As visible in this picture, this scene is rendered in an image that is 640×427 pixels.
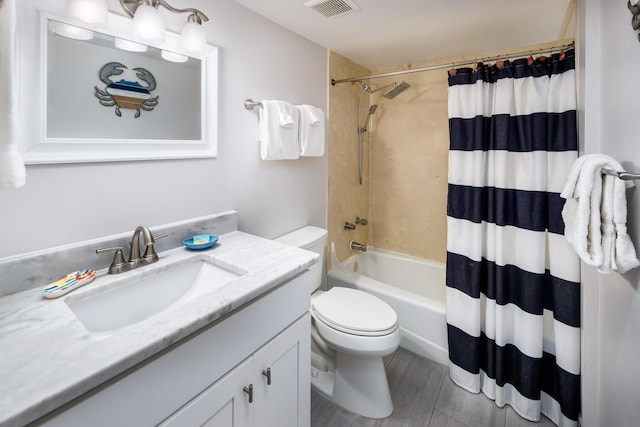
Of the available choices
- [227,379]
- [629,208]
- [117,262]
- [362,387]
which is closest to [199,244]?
[117,262]

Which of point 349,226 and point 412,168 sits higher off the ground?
point 412,168

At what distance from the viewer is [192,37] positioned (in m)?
1.20

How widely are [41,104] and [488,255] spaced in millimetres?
2051

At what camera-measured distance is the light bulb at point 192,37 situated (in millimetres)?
1191

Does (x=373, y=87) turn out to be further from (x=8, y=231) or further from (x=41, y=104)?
(x=8, y=231)

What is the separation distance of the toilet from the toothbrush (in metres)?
0.99

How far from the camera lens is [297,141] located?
5.86ft

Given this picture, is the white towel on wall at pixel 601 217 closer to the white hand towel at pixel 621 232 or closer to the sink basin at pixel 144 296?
the white hand towel at pixel 621 232

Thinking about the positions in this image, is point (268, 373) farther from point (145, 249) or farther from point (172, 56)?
point (172, 56)

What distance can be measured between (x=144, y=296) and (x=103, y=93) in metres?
0.73

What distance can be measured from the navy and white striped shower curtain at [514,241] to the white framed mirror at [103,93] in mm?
1420

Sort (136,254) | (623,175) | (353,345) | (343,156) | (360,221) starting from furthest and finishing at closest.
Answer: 1. (360,221)
2. (343,156)
3. (353,345)
4. (136,254)
5. (623,175)

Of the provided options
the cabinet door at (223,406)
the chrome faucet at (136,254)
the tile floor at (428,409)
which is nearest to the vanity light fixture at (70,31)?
the chrome faucet at (136,254)

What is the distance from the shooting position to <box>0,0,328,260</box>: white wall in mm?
969
